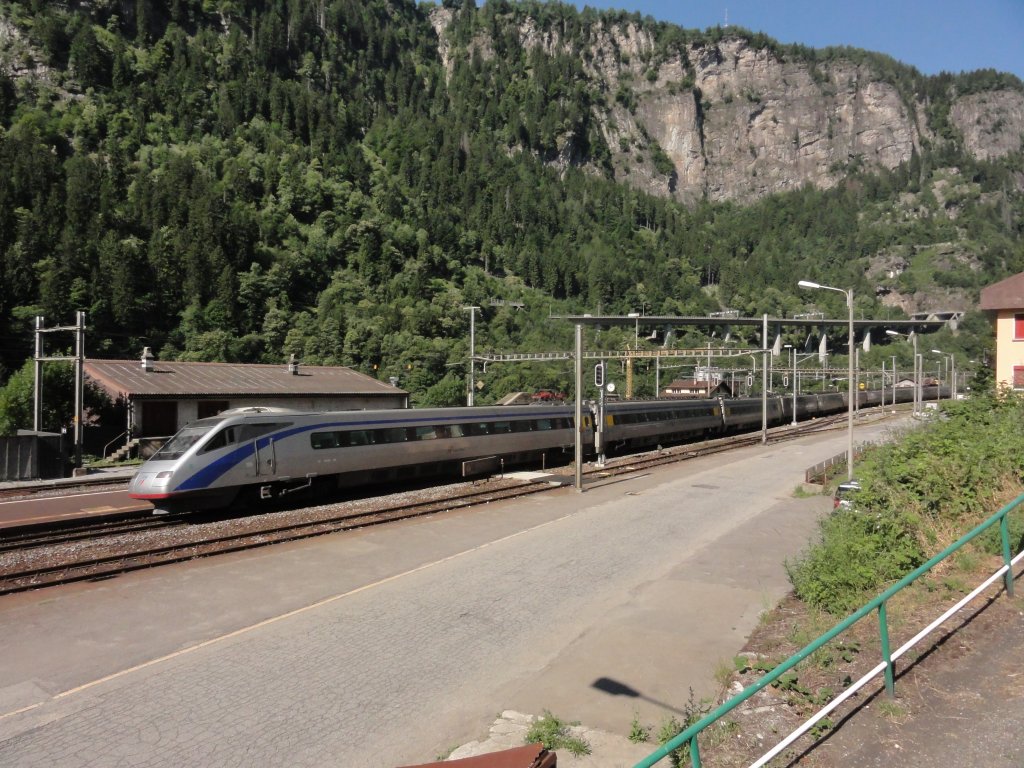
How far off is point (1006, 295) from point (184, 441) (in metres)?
33.5

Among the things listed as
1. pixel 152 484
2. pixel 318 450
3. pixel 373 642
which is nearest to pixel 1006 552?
pixel 373 642

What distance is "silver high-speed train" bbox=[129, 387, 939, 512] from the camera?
17641 mm

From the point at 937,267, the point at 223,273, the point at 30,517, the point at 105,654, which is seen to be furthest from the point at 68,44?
the point at 937,267

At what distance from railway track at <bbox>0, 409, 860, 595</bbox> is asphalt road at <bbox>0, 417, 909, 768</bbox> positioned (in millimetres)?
657

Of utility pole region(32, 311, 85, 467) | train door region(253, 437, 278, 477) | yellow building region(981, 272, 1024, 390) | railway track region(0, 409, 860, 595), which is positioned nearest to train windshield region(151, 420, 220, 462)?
train door region(253, 437, 278, 477)

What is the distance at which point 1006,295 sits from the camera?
3172 centimetres

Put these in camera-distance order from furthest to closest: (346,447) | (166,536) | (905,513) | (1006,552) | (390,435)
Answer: (390,435) < (346,447) < (166,536) < (905,513) < (1006,552)

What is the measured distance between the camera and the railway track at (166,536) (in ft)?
43.7

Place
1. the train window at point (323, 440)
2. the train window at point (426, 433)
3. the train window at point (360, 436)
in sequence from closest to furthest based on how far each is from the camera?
the train window at point (323, 440), the train window at point (360, 436), the train window at point (426, 433)

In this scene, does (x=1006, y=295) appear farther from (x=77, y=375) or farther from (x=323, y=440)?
(x=77, y=375)

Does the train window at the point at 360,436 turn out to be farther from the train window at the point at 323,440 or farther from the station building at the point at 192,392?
the station building at the point at 192,392

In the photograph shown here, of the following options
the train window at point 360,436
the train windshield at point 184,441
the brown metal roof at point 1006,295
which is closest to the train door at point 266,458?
the train windshield at point 184,441

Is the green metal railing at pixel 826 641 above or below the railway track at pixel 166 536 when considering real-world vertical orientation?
above

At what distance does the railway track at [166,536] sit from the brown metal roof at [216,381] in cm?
2033
